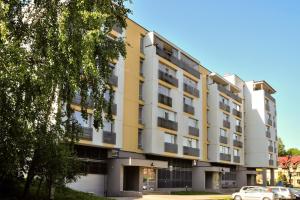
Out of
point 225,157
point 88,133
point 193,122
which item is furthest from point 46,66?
point 225,157

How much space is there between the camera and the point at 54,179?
1967 centimetres

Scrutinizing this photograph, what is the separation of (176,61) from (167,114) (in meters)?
6.48

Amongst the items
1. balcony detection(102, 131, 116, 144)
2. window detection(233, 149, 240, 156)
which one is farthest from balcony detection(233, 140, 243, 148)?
balcony detection(102, 131, 116, 144)

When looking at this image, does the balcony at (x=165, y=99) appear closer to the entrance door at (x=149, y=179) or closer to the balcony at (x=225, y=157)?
the entrance door at (x=149, y=179)

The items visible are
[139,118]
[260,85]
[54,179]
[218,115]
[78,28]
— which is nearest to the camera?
[78,28]

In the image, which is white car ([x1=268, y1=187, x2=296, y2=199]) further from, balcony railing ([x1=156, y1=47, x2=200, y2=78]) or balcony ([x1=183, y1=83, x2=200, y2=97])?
balcony railing ([x1=156, y1=47, x2=200, y2=78])

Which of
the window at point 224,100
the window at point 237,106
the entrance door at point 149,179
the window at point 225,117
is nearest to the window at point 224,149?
the window at point 225,117

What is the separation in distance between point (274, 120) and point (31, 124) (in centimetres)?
6130

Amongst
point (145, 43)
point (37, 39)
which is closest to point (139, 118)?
point (145, 43)

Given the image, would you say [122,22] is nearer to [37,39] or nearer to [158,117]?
[37,39]

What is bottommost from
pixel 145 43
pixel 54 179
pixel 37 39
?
pixel 54 179

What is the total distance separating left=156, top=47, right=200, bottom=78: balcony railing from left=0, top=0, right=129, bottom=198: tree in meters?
26.1

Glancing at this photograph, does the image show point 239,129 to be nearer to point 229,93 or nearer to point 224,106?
point 229,93

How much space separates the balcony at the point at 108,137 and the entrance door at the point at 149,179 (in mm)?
6021
